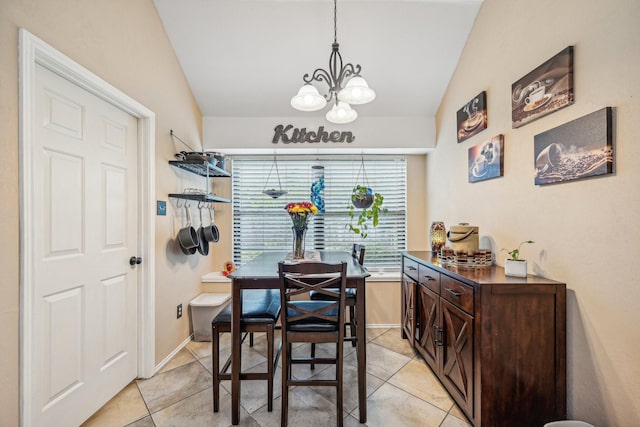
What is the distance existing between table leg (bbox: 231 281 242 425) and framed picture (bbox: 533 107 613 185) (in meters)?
2.03

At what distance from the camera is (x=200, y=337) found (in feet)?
9.55

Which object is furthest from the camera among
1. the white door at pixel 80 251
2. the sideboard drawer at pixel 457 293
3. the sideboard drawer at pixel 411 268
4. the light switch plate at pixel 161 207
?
the sideboard drawer at pixel 411 268

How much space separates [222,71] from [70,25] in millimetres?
1374

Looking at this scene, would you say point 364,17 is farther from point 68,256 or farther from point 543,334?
point 68,256

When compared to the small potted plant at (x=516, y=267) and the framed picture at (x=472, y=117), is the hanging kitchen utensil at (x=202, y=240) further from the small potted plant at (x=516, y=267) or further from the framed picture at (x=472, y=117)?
the framed picture at (x=472, y=117)

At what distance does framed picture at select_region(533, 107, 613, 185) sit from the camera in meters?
A: 1.31

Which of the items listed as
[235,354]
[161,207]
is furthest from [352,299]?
[161,207]

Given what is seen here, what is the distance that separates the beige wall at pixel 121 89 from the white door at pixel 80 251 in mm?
116

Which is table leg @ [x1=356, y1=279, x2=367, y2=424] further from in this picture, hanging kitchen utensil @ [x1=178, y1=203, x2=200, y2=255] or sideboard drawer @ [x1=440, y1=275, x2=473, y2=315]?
hanging kitchen utensil @ [x1=178, y1=203, x2=200, y2=255]

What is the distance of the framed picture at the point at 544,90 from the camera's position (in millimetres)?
1507

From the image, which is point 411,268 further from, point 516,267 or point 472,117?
point 472,117

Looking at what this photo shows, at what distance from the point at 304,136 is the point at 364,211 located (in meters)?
1.19

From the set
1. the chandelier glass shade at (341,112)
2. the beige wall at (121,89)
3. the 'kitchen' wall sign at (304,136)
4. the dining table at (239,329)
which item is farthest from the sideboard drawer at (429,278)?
the beige wall at (121,89)

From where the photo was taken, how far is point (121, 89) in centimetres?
200
